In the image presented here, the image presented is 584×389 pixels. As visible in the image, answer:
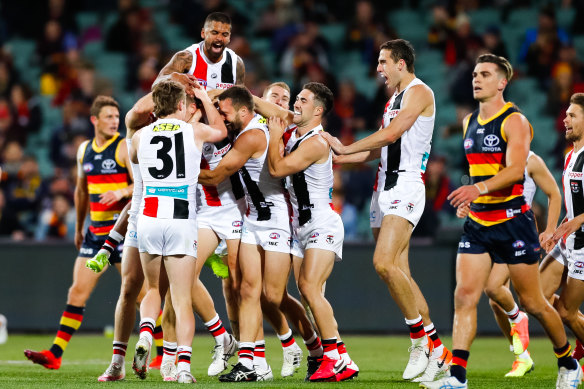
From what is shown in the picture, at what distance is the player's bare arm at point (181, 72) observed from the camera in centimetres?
841

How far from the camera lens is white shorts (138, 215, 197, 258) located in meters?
7.72

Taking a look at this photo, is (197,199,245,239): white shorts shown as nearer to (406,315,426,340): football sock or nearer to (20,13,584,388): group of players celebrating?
(20,13,584,388): group of players celebrating

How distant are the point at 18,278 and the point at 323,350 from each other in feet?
24.6

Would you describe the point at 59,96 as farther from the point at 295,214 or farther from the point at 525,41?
the point at 295,214

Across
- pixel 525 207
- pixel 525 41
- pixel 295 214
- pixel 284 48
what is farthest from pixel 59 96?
pixel 525 207

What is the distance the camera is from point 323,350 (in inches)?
329

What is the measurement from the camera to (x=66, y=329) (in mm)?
9727

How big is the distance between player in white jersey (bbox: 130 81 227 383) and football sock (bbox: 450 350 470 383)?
218 centimetres

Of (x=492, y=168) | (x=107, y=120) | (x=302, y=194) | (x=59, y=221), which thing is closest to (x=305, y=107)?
(x=302, y=194)

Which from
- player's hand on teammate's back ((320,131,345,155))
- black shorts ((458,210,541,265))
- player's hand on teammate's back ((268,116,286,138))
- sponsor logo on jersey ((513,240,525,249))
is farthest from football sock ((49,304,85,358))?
sponsor logo on jersey ((513,240,525,249))

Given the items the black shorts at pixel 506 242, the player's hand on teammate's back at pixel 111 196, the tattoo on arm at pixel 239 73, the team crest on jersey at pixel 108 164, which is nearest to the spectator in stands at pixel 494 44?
the tattoo on arm at pixel 239 73

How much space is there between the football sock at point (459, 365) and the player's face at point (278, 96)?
3570 millimetres

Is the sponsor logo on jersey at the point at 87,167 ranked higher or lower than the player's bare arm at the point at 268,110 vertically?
lower

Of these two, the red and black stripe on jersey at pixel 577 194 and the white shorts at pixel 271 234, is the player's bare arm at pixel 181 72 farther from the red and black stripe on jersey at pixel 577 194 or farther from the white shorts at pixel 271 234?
the red and black stripe on jersey at pixel 577 194
